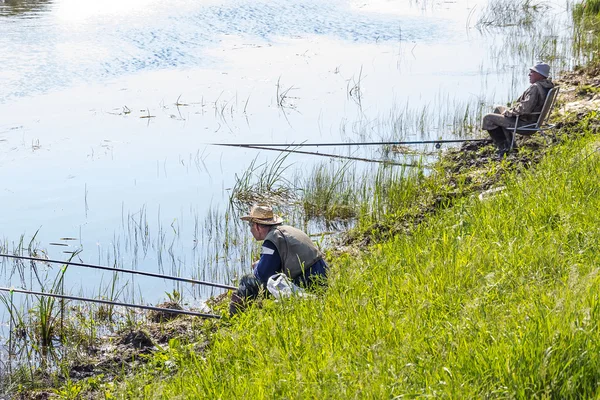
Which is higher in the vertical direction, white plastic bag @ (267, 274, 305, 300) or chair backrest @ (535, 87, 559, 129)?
chair backrest @ (535, 87, 559, 129)

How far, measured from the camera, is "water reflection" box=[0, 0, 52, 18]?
22422 millimetres

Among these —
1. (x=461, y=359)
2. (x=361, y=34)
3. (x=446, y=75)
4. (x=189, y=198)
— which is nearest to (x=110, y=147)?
(x=189, y=198)

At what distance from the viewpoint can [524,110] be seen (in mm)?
9141

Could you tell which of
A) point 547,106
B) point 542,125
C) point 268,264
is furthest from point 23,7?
point 268,264

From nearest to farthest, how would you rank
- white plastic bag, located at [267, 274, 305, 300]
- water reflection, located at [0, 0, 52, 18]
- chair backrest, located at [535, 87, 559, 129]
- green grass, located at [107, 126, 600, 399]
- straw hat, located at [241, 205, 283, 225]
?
green grass, located at [107, 126, 600, 399], white plastic bag, located at [267, 274, 305, 300], straw hat, located at [241, 205, 283, 225], chair backrest, located at [535, 87, 559, 129], water reflection, located at [0, 0, 52, 18]

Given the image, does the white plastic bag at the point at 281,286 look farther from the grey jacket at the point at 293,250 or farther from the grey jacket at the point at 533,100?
the grey jacket at the point at 533,100

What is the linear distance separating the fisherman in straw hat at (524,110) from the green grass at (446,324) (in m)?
3.43

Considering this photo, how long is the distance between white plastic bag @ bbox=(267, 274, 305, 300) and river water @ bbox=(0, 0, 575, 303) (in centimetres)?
221

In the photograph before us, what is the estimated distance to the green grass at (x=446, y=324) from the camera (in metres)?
3.05

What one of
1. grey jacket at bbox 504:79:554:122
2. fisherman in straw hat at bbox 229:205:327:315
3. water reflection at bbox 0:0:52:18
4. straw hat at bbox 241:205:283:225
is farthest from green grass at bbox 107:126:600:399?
water reflection at bbox 0:0:52:18

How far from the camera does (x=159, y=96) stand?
48.8 ft

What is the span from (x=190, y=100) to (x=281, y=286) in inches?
393

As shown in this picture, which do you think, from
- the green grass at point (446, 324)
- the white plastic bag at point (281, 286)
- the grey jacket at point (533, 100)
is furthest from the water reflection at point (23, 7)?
the green grass at point (446, 324)

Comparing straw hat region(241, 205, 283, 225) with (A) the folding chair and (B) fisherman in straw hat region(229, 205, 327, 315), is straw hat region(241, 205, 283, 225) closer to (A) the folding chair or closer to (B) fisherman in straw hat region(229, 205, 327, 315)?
(B) fisherman in straw hat region(229, 205, 327, 315)
